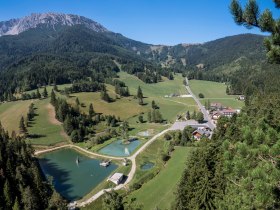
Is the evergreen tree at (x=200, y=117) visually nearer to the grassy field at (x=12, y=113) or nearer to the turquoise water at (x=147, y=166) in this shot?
the turquoise water at (x=147, y=166)

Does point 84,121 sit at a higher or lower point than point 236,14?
lower

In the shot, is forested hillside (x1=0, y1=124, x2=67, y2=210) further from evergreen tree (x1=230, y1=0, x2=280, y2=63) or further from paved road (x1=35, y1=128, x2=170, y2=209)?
evergreen tree (x1=230, y1=0, x2=280, y2=63)

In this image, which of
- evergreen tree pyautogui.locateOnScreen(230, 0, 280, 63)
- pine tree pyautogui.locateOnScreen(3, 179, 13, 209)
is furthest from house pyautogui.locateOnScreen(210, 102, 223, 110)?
evergreen tree pyautogui.locateOnScreen(230, 0, 280, 63)

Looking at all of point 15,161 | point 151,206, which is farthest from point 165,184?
point 15,161

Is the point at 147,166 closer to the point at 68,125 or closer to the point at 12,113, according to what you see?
the point at 68,125

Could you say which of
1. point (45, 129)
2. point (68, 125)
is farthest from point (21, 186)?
point (45, 129)

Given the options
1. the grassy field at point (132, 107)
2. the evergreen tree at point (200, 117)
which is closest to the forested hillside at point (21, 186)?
the grassy field at point (132, 107)

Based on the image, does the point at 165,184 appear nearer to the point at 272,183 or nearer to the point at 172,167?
the point at 172,167

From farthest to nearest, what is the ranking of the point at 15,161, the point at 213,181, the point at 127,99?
the point at 127,99 → the point at 15,161 → the point at 213,181
